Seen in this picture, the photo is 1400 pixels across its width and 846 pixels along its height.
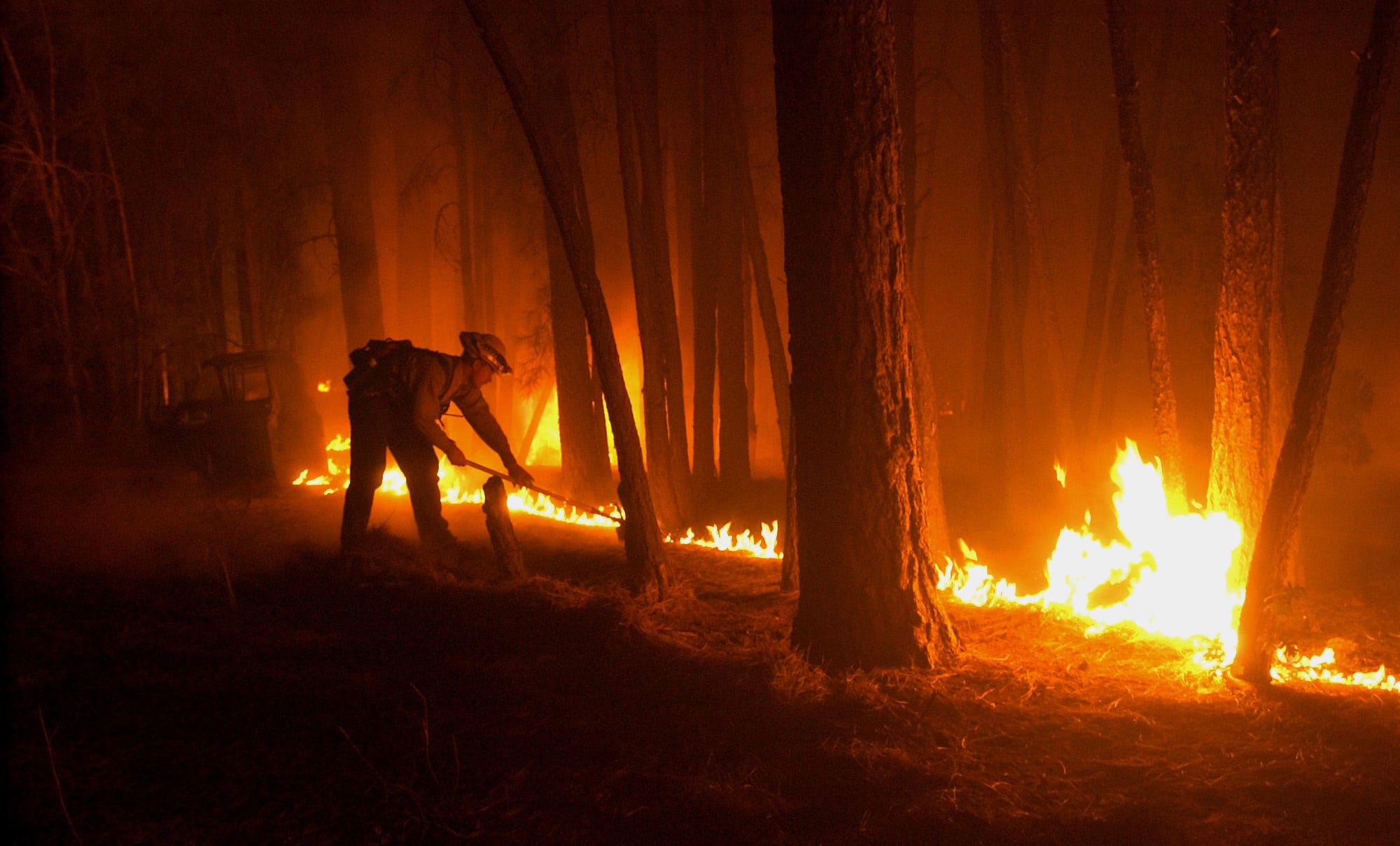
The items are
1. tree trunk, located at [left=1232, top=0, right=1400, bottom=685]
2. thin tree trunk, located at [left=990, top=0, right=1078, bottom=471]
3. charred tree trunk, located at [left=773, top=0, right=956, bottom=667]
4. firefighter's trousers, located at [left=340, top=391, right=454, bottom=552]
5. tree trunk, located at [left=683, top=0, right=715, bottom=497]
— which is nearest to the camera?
tree trunk, located at [left=1232, top=0, right=1400, bottom=685]

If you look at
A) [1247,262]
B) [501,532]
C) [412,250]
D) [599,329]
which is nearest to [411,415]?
[501,532]

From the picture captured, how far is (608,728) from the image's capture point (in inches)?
164

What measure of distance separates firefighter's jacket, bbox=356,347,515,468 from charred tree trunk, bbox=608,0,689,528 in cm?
249

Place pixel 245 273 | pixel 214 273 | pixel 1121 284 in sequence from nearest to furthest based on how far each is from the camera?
pixel 1121 284 → pixel 245 273 → pixel 214 273

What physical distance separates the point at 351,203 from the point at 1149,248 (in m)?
12.2

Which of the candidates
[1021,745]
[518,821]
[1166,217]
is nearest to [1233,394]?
[1021,745]

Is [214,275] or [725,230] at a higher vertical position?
[214,275]

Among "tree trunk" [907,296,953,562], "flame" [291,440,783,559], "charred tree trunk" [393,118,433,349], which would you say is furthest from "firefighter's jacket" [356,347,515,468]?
"charred tree trunk" [393,118,433,349]

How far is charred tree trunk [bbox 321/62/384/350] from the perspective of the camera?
48.5 feet

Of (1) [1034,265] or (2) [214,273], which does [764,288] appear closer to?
(1) [1034,265]

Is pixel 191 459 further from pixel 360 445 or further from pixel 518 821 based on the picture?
pixel 518 821

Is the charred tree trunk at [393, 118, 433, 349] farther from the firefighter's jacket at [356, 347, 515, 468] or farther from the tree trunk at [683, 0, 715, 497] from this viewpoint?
the firefighter's jacket at [356, 347, 515, 468]

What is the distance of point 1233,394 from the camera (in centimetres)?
642

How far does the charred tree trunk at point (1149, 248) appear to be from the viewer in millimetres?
7117
